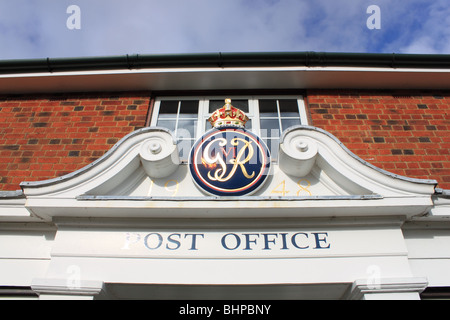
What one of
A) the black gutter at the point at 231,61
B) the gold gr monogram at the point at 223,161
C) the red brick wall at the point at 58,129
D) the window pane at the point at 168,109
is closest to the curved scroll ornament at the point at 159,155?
the gold gr monogram at the point at 223,161

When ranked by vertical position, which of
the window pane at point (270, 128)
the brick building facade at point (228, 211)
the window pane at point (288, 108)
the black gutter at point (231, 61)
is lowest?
the brick building facade at point (228, 211)

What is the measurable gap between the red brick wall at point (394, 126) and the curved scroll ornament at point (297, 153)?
1.03 m

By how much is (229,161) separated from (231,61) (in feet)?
6.71

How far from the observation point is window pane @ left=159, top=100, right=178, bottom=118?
5.29 meters

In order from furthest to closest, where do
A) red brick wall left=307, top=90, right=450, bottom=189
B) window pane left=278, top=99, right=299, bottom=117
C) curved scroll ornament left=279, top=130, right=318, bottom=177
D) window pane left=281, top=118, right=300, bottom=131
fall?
window pane left=278, top=99, right=299, bottom=117 < window pane left=281, top=118, right=300, bottom=131 < red brick wall left=307, top=90, right=450, bottom=189 < curved scroll ornament left=279, top=130, right=318, bottom=177

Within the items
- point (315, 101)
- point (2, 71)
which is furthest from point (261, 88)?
point (2, 71)

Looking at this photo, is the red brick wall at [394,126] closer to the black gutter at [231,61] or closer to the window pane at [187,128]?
the black gutter at [231,61]

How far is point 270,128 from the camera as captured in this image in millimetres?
4984

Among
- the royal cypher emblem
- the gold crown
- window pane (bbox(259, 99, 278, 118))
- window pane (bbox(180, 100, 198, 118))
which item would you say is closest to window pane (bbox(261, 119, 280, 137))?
window pane (bbox(259, 99, 278, 118))

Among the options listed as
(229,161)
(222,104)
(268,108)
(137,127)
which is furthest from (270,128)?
(137,127)

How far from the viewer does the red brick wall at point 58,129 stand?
14.3ft

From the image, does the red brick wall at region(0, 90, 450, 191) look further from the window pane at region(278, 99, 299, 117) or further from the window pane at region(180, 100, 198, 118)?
the window pane at region(180, 100, 198, 118)

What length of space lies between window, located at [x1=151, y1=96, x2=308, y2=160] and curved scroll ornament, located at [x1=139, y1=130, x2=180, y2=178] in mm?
861
